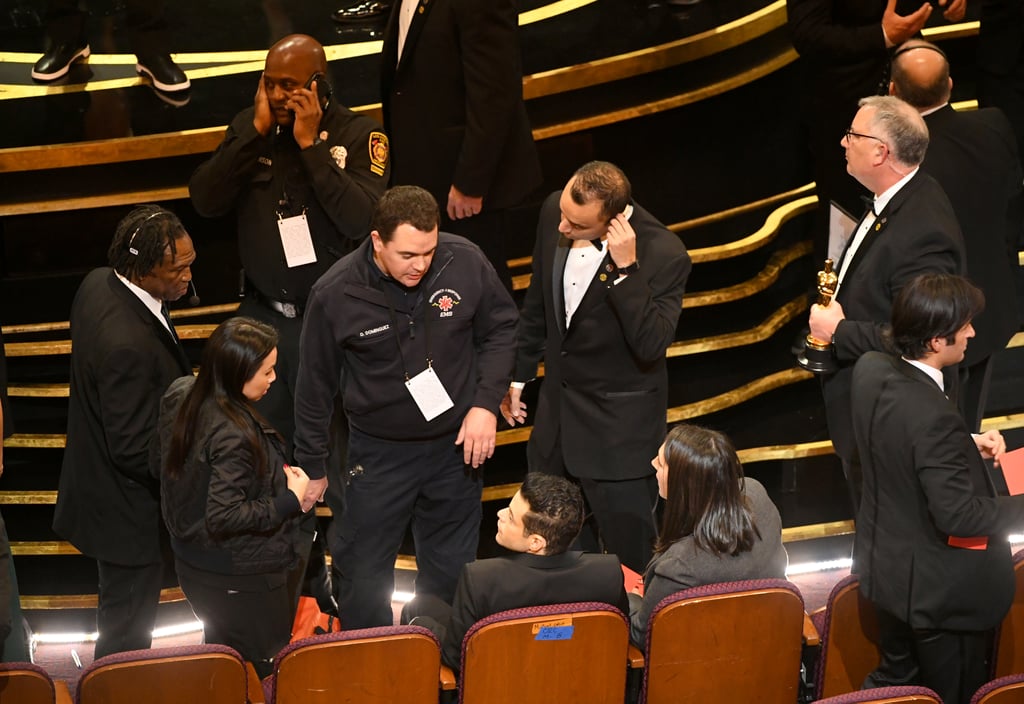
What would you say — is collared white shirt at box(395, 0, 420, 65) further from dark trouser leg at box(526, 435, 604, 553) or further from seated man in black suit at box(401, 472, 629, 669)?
seated man in black suit at box(401, 472, 629, 669)

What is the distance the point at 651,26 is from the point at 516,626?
12.5ft

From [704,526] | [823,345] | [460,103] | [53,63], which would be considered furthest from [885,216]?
[53,63]

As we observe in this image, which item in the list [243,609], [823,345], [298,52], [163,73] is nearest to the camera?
[243,609]

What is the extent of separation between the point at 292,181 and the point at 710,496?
176cm

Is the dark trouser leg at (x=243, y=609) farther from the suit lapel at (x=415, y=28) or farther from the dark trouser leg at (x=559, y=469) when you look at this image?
the suit lapel at (x=415, y=28)

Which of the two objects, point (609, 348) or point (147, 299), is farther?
point (609, 348)

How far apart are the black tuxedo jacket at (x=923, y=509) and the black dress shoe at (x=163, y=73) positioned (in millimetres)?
3567

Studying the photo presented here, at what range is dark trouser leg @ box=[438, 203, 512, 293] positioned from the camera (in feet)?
14.5

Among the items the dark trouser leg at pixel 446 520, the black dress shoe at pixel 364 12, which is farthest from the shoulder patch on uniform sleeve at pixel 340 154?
the black dress shoe at pixel 364 12

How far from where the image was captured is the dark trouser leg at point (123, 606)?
3.61m

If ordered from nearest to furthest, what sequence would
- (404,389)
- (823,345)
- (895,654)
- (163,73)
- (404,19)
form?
(895,654) < (404,389) < (823,345) < (404,19) < (163,73)

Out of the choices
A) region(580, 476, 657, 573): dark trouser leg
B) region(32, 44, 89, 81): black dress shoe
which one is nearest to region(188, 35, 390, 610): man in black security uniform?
region(580, 476, 657, 573): dark trouser leg

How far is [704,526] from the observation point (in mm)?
3068

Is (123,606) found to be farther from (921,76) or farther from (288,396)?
(921,76)
